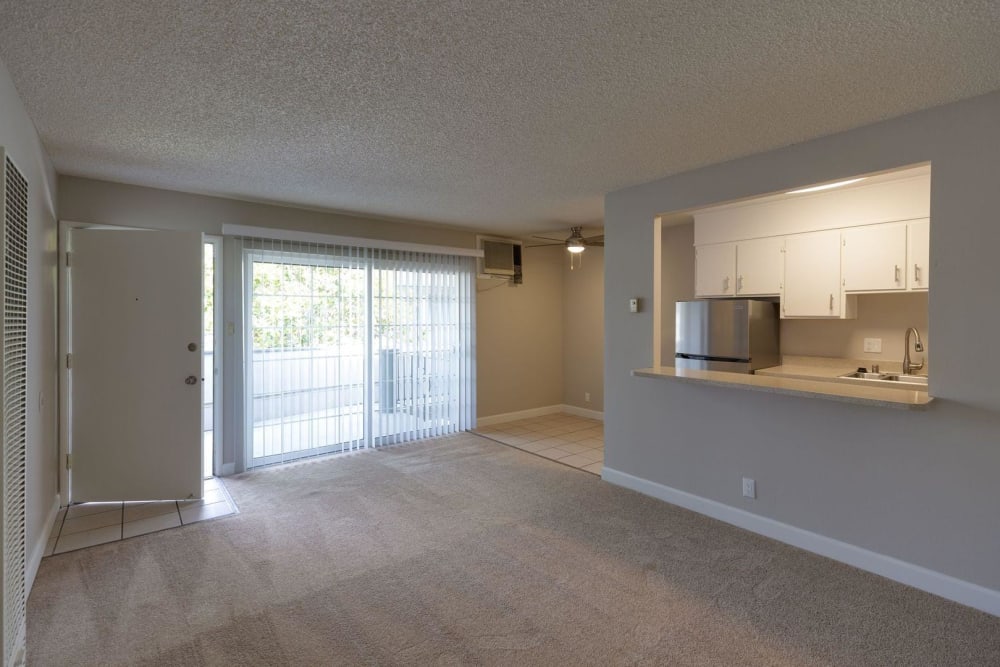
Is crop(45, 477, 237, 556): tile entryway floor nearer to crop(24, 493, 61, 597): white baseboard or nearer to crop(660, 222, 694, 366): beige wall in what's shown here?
crop(24, 493, 61, 597): white baseboard

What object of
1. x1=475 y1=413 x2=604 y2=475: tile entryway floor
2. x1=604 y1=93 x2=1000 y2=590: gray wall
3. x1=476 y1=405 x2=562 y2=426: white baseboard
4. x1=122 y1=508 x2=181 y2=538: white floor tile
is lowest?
x1=122 y1=508 x2=181 y2=538: white floor tile

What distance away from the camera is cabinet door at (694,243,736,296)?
444cm

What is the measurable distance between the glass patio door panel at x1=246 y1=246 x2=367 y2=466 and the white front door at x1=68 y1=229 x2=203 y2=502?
2.12 feet

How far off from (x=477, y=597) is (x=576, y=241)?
3.85 meters

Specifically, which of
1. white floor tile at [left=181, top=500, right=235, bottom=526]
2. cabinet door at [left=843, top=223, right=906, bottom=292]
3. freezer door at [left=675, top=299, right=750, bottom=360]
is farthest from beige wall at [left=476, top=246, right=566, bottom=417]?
cabinet door at [left=843, top=223, right=906, bottom=292]

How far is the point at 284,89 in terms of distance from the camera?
2230mm

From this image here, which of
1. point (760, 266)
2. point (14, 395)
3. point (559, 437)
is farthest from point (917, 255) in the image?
point (14, 395)

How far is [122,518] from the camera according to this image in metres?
3.39

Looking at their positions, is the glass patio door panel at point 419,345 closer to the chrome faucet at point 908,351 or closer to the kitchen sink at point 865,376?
the kitchen sink at point 865,376

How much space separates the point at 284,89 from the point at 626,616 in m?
2.86

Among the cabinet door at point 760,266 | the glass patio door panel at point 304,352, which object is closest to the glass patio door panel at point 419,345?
the glass patio door panel at point 304,352

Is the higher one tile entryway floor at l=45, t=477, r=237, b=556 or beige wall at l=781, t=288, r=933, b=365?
beige wall at l=781, t=288, r=933, b=365

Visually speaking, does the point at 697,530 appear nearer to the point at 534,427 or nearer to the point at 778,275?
the point at 778,275

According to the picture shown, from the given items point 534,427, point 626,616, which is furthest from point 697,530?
point 534,427
